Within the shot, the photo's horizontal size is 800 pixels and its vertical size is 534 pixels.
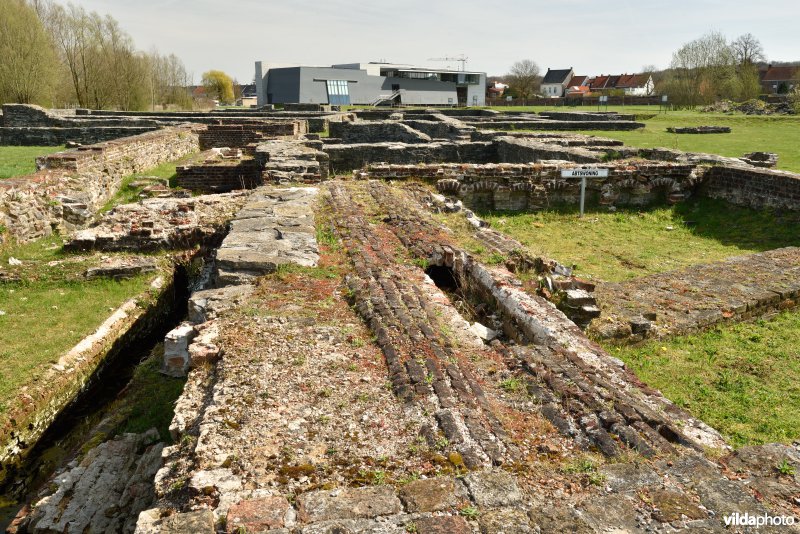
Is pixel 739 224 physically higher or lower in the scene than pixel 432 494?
higher

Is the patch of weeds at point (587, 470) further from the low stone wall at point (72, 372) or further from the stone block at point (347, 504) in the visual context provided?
the low stone wall at point (72, 372)

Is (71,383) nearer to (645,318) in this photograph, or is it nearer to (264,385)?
(264,385)

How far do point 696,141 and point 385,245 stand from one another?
19.6 meters

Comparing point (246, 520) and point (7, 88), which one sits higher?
point (7, 88)

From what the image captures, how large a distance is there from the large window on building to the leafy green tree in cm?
3165

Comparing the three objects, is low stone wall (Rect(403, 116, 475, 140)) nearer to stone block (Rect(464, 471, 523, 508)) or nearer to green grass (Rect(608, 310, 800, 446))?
green grass (Rect(608, 310, 800, 446))

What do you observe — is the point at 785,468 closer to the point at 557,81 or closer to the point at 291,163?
the point at 291,163

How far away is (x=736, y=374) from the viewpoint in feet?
15.9

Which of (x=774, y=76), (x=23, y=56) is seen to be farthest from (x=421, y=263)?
Result: (x=774, y=76)

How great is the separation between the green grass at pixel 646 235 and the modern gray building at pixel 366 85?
4800 cm

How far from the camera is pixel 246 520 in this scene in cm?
238

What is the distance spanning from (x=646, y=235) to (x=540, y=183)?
2196 mm

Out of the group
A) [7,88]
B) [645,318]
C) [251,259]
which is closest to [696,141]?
[645,318]

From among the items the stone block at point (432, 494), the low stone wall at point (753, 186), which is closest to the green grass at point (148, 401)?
the stone block at point (432, 494)
